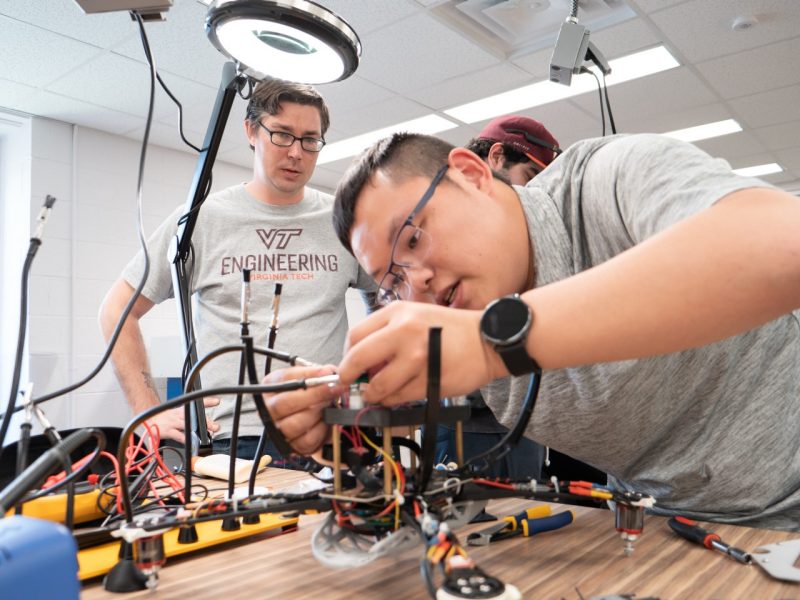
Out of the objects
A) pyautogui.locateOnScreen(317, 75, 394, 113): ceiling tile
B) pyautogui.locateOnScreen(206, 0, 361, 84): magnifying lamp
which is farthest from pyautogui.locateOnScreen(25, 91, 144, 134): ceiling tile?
pyautogui.locateOnScreen(206, 0, 361, 84): magnifying lamp

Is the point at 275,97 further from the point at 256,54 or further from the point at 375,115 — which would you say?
the point at 375,115

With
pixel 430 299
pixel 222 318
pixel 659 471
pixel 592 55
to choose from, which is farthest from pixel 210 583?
pixel 592 55

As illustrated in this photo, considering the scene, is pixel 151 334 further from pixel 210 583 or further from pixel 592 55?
→ pixel 210 583

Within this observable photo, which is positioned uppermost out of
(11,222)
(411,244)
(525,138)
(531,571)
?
(11,222)

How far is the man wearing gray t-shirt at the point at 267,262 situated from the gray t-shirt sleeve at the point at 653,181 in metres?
0.92

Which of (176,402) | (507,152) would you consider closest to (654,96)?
(507,152)

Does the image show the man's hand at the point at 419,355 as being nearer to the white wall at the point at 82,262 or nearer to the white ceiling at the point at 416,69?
the white ceiling at the point at 416,69

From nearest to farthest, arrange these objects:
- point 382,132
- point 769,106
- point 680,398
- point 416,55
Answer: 1. point 680,398
2. point 416,55
3. point 769,106
4. point 382,132

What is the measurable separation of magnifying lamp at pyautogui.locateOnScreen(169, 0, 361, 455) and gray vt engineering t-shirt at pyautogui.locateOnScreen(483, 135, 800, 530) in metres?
0.37

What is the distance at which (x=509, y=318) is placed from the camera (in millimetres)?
516

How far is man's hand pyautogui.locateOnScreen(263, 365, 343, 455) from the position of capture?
25.6 inches

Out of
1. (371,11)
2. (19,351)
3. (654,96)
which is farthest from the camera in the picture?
(654,96)

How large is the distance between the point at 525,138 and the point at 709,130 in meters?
3.24

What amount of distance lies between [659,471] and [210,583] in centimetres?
58
